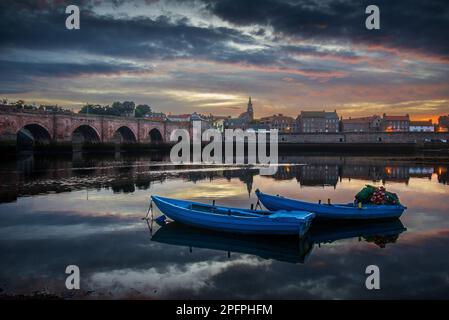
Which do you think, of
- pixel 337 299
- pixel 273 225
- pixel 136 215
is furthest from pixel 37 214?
pixel 337 299

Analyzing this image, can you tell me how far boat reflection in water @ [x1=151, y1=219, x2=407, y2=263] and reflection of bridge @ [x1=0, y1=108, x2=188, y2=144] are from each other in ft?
156

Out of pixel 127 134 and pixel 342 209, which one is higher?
pixel 127 134

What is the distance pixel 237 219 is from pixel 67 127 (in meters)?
58.4

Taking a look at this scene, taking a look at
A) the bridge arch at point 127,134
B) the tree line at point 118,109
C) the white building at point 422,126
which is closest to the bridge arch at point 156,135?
the bridge arch at point 127,134

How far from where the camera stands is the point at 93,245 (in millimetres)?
13898

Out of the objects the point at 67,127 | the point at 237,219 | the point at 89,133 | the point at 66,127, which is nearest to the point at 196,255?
the point at 237,219

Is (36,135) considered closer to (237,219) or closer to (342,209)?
(237,219)

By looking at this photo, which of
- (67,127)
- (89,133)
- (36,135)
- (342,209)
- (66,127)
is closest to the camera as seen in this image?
(342,209)

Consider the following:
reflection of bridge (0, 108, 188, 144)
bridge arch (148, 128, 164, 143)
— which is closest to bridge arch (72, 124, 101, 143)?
reflection of bridge (0, 108, 188, 144)

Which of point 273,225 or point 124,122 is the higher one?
point 124,122

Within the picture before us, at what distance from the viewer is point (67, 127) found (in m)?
65.9

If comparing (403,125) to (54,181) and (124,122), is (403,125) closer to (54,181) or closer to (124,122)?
(124,122)
